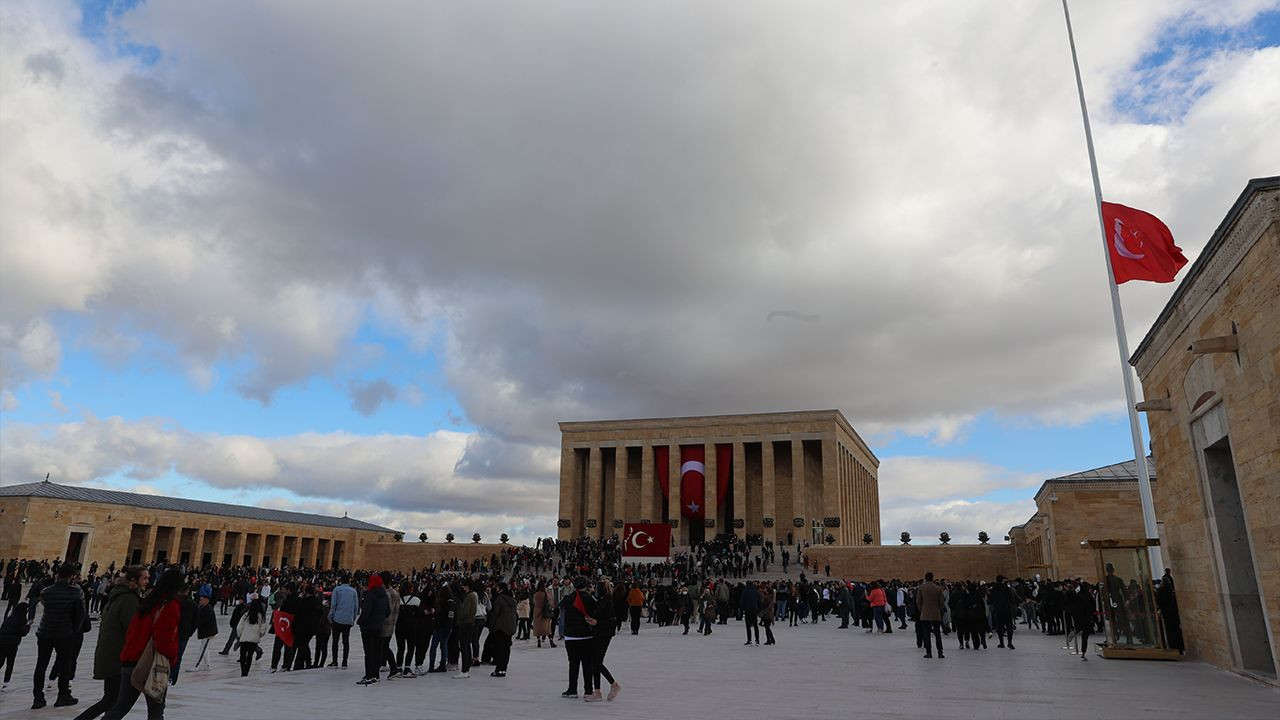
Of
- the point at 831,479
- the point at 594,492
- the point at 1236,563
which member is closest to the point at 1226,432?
the point at 1236,563

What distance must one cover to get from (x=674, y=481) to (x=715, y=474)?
112 inches

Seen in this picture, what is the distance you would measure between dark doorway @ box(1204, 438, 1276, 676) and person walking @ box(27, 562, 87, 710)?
44.7 feet

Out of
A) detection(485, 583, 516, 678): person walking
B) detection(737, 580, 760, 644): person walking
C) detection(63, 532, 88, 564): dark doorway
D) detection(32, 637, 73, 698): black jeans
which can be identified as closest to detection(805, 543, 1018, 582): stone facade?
detection(737, 580, 760, 644): person walking

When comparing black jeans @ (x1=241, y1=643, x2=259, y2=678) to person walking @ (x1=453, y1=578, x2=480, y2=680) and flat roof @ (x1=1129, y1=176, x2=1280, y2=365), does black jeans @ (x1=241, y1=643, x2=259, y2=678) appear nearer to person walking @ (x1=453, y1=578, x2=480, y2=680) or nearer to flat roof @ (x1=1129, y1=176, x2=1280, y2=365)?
person walking @ (x1=453, y1=578, x2=480, y2=680)

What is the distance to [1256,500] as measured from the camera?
9.09m

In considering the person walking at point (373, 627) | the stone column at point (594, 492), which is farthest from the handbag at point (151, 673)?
the stone column at point (594, 492)

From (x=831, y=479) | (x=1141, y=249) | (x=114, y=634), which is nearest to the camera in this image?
(x=114, y=634)

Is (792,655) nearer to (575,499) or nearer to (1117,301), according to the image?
(1117,301)

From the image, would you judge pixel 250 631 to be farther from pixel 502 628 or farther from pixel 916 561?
pixel 916 561

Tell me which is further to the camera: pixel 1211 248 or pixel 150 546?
pixel 150 546

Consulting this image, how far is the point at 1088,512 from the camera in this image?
88.2 feet

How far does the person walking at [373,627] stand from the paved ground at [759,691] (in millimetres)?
235

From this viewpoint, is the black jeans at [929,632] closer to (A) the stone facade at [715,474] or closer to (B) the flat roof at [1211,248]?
(B) the flat roof at [1211,248]

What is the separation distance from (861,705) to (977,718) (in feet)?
3.86
